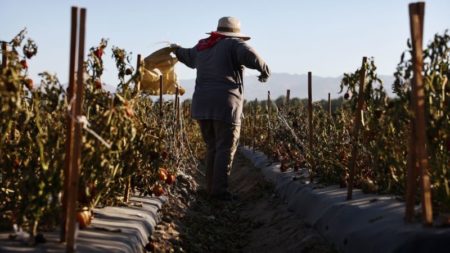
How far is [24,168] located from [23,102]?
39 cm

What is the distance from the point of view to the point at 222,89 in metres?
5.83

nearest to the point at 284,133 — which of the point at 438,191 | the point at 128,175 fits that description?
the point at 128,175

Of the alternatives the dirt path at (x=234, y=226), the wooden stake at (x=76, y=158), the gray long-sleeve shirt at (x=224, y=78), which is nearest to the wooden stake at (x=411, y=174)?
the dirt path at (x=234, y=226)

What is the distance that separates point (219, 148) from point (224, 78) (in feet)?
2.29

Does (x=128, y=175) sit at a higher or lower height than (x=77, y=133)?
lower

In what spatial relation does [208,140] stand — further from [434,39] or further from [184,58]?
[434,39]

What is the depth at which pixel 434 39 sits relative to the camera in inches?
129

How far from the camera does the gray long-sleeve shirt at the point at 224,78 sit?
18.9 ft

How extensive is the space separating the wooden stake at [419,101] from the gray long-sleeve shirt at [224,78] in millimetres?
2754

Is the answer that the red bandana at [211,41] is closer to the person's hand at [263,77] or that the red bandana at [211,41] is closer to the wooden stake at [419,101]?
the person's hand at [263,77]

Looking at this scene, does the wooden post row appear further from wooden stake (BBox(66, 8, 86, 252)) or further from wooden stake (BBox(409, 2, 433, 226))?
wooden stake (BBox(66, 8, 86, 252))

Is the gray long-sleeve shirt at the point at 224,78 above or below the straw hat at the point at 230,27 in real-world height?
below

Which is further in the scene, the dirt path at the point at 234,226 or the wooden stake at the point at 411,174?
the dirt path at the point at 234,226

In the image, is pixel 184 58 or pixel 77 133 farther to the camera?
pixel 184 58
